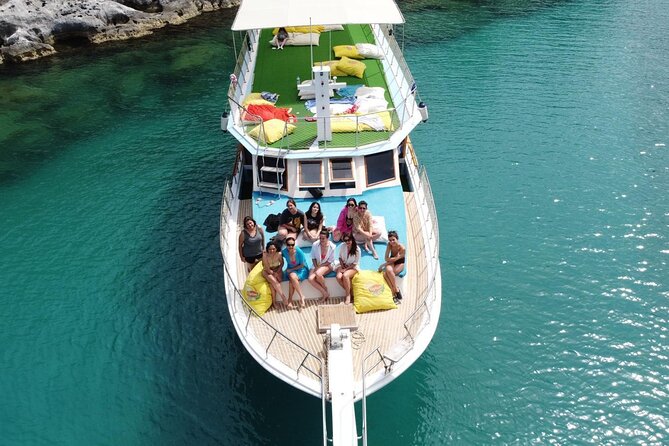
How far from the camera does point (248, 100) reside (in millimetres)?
19328

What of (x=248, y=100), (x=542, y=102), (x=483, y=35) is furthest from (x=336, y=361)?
(x=483, y=35)

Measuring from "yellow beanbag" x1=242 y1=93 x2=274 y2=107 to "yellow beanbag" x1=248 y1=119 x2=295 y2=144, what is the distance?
5.34 ft

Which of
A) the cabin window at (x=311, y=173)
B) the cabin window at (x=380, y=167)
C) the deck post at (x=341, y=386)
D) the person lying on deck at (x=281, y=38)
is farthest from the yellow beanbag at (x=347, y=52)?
the deck post at (x=341, y=386)

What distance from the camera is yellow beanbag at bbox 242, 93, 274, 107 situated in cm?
1901

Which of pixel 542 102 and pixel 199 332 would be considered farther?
pixel 542 102

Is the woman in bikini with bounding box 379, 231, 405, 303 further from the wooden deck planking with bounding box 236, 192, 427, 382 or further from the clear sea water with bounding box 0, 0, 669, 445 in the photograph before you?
the clear sea water with bounding box 0, 0, 669, 445

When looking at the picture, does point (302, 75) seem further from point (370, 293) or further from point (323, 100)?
point (370, 293)

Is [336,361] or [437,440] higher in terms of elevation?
[336,361]

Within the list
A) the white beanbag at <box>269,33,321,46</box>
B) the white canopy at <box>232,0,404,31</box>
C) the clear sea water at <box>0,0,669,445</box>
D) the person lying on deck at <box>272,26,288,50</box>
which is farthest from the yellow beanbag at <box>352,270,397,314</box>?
the person lying on deck at <box>272,26,288,50</box>

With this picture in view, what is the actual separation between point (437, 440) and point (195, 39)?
3366 cm

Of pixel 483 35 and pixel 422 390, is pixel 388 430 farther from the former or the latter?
pixel 483 35

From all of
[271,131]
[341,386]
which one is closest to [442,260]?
[271,131]

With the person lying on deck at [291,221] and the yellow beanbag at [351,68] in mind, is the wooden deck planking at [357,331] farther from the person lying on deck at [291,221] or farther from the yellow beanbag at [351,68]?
the yellow beanbag at [351,68]

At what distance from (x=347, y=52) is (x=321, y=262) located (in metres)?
11.1
